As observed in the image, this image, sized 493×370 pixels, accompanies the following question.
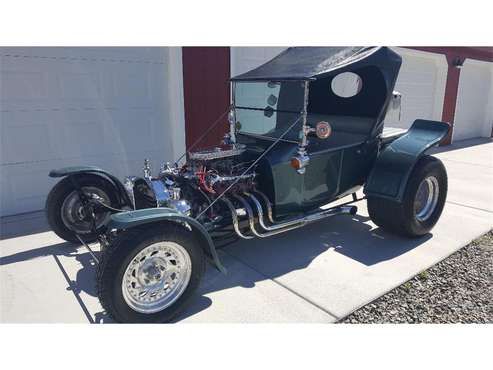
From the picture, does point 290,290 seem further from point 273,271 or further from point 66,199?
point 66,199

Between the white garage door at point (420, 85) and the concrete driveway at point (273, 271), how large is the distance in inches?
251

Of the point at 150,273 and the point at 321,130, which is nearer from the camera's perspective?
the point at 150,273

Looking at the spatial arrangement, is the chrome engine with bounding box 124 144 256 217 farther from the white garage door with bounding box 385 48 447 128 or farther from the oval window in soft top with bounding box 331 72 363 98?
the white garage door with bounding box 385 48 447 128

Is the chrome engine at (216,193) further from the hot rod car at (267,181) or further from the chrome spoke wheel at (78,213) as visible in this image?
the chrome spoke wheel at (78,213)

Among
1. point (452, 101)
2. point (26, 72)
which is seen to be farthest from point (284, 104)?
point (452, 101)

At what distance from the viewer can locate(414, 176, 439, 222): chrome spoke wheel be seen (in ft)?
15.1

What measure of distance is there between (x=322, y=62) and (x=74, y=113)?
3.67 meters

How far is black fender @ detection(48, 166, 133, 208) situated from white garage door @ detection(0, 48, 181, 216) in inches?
63.7

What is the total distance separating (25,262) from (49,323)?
4.18 feet

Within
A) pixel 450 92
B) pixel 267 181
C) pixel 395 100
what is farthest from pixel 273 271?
pixel 450 92

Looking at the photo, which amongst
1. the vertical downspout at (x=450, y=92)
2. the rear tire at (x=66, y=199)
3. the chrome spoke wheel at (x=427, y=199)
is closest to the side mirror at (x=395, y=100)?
the chrome spoke wheel at (x=427, y=199)

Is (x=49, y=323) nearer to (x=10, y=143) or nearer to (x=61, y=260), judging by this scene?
(x=61, y=260)

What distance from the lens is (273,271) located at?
3697mm

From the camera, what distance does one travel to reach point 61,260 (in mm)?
3887
